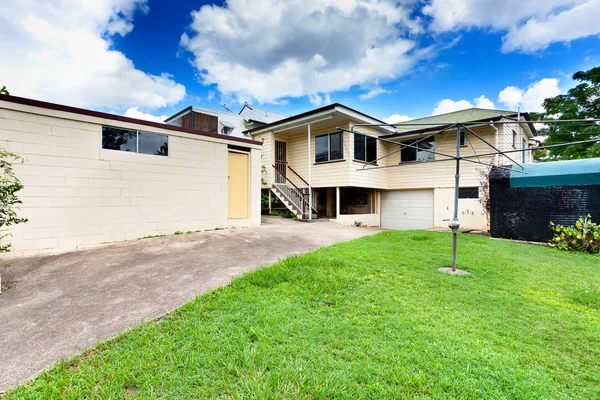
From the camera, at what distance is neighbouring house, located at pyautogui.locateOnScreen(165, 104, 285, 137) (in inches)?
658

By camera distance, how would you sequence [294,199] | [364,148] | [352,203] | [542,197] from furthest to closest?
[352,203]
[364,148]
[294,199]
[542,197]

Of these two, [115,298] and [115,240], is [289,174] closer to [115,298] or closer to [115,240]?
[115,240]

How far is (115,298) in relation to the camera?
350 cm

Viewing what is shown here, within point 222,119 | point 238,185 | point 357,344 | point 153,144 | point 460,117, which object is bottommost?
point 357,344

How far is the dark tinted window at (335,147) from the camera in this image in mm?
12219

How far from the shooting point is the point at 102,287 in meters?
3.87

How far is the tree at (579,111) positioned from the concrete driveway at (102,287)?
17090 millimetres

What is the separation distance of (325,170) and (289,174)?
7.71ft

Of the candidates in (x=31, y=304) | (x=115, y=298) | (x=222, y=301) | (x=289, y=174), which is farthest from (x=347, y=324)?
(x=289, y=174)

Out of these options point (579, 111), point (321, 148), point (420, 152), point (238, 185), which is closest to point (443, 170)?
point (420, 152)

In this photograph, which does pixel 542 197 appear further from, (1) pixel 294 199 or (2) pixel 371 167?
(1) pixel 294 199

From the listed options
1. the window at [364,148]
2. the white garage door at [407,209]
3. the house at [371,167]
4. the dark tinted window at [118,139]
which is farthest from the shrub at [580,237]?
the dark tinted window at [118,139]

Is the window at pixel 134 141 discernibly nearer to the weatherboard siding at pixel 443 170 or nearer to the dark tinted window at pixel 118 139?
the dark tinted window at pixel 118 139

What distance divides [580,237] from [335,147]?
8.52 metres
